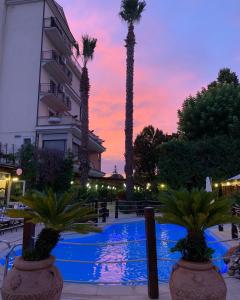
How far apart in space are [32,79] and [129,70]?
10128 millimetres

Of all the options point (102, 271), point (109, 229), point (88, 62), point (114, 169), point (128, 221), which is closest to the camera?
point (102, 271)

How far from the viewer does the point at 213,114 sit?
27.5 meters

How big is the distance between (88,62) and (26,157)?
9786 millimetres

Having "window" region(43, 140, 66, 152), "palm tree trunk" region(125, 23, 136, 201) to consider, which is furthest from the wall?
"palm tree trunk" region(125, 23, 136, 201)

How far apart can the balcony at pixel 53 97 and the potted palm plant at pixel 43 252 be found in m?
26.2

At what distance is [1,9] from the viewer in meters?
30.7

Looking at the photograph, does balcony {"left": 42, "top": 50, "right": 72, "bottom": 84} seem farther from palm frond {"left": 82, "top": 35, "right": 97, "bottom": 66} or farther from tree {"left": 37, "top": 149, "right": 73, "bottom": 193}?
tree {"left": 37, "top": 149, "right": 73, "bottom": 193}

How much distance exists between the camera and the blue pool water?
8.22 meters

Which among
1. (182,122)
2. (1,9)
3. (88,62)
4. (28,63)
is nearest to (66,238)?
(88,62)

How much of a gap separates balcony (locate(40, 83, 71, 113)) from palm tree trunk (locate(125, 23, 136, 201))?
841 cm

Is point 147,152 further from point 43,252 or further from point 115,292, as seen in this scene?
point 43,252

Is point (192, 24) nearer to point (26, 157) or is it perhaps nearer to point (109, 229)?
point (26, 157)

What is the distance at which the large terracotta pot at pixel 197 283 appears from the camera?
11.8ft

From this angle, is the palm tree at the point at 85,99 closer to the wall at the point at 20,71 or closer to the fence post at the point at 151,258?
the wall at the point at 20,71
